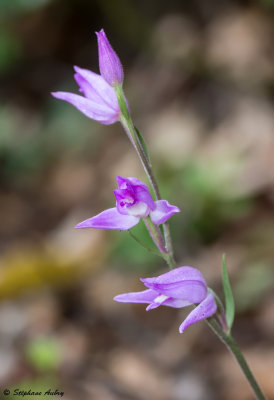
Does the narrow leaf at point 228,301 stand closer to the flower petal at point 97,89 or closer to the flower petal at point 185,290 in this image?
the flower petal at point 185,290

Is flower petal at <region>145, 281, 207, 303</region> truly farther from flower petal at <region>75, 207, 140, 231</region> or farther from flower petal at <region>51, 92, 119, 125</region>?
flower petal at <region>51, 92, 119, 125</region>

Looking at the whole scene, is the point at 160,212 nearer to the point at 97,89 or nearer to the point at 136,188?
the point at 136,188

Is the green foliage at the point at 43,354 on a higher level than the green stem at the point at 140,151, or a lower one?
lower

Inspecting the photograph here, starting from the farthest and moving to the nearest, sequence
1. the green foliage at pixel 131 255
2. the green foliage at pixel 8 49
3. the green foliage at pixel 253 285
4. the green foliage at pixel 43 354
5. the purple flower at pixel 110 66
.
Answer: the green foliage at pixel 8 49 < the green foliage at pixel 131 255 < the green foliage at pixel 253 285 < the green foliage at pixel 43 354 < the purple flower at pixel 110 66

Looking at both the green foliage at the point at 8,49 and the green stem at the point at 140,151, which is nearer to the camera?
the green stem at the point at 140,151

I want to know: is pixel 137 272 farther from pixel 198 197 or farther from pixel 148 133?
pixel 148 133

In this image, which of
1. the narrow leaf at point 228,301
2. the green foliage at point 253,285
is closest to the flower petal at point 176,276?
the narrow leaf at point 228,301

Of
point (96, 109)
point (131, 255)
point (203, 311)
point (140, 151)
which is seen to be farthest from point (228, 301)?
point (131, 255)
